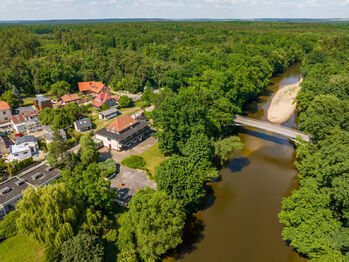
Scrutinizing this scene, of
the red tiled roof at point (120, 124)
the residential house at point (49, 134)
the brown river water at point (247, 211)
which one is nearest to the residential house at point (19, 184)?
the residential house at point (49, 134)

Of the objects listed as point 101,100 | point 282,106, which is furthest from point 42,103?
point 282,106

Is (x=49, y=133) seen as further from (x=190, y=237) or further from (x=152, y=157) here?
(x=190, y=237)

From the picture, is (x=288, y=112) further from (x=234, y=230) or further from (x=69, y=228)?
(x=69, y=228)

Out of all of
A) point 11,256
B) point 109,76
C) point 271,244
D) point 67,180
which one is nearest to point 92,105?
point 109,76

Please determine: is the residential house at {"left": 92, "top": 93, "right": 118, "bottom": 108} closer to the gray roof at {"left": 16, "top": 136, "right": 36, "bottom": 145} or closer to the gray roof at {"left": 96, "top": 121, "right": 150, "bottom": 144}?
the gray roof at {"left": 96, "top": 121, "right": 150, "bottom": 144}

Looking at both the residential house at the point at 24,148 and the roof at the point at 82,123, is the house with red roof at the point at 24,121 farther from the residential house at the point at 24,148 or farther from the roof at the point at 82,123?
the roof at the point at 82,123
